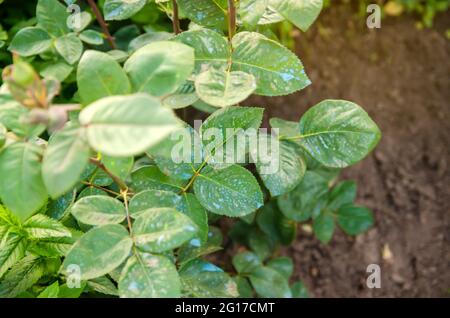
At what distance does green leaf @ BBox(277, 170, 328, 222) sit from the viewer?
1325mm

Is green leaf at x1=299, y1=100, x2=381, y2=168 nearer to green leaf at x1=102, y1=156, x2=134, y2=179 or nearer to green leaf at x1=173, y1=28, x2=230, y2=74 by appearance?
green leaf at x1=173, y1=28, x2=230, y2=74

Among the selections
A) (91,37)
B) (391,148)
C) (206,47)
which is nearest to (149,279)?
(206,47)

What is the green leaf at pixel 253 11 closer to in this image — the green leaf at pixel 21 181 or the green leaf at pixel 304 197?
the green leaf at pixel 21 181

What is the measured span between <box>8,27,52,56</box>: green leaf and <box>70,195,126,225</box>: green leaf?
432 millimetres

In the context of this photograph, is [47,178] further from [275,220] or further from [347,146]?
[275,220]

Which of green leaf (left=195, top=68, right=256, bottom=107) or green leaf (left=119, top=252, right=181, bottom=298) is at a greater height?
green leaf (left=195, top=68, right=256, bottom=107)

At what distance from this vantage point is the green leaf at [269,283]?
1320mm

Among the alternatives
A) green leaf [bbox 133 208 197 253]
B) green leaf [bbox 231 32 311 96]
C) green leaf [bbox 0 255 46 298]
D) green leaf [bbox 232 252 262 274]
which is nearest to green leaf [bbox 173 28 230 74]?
green leaf [bbox 231 32 311 96]

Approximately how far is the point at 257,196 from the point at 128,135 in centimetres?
36

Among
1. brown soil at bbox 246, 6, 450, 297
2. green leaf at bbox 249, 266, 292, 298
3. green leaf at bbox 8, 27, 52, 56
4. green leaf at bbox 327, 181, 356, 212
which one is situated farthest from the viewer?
brown soil at bbox 246, 6, 450, 297

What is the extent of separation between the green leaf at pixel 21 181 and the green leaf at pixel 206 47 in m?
0.30

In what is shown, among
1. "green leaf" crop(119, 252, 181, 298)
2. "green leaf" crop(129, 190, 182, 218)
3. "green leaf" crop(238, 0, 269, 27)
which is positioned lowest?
"green leaf" crop(119, 252, 181, 298)

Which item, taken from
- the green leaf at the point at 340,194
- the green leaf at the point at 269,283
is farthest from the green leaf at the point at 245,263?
the green leaf at the point at 340,194

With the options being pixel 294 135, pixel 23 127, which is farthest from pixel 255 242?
pixel 23 127
